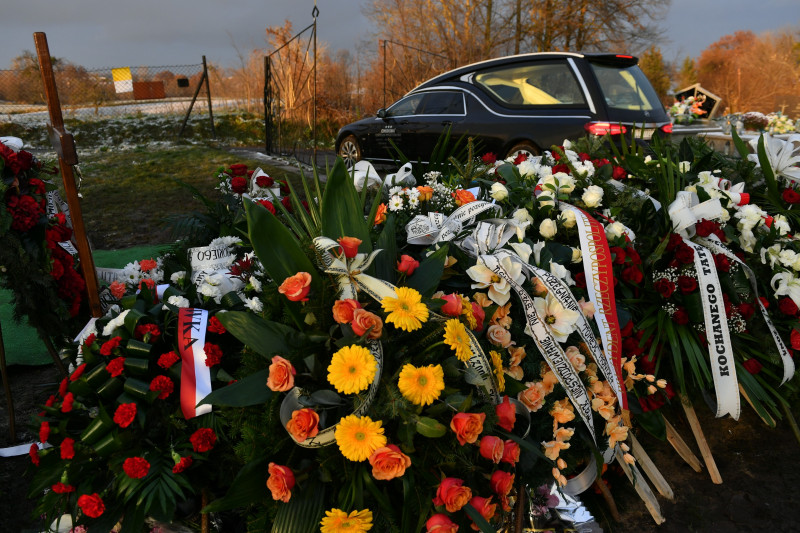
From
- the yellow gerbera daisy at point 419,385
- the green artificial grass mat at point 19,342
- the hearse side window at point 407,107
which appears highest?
the hearse side window at point 407,107

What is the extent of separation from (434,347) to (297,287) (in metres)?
0.33

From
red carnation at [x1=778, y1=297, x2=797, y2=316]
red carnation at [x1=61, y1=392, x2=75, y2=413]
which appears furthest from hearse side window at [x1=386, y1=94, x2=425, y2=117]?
red carnation at [x1=61, y1=392, x2=75, y2=413]

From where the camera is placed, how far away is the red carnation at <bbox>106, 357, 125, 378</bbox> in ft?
4.57

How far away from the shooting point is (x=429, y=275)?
1.42m

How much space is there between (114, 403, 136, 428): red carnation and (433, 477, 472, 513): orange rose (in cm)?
77

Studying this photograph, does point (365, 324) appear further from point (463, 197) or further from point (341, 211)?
point (463, 197)

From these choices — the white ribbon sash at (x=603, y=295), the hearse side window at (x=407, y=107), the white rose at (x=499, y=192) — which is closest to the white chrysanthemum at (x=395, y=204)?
the white rose at (x=499, y=192)

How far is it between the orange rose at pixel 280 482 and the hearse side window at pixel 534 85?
5224 millimetres

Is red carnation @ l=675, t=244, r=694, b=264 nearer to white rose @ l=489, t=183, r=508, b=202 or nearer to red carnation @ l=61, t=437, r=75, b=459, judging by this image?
white rose @ l=489, t=183, r=508, b=202

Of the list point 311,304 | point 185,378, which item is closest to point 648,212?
point 311,304

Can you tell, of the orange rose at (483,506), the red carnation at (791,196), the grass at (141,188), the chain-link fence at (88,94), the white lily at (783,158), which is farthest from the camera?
the chain-link fence at (88,94)

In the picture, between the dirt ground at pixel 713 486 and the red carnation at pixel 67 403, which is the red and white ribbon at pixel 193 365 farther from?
the dirt ground at pixel 713 486

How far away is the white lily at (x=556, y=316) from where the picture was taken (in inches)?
58.2

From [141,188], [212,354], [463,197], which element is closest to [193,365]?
[212,354]
